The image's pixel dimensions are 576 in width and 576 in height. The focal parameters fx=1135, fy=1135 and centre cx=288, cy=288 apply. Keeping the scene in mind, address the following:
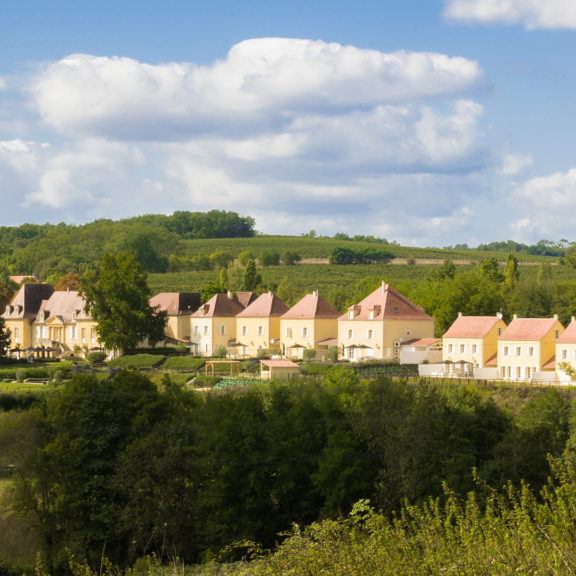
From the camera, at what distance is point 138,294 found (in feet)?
240

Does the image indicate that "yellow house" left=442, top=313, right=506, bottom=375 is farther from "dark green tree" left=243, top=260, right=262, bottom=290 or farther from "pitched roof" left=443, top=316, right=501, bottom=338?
"dark green tree" left=243, top=260, right=262, bottom=290

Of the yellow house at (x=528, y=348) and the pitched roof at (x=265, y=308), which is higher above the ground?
the pitched roof at (x=265, y=308)

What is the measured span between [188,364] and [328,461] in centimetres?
3616

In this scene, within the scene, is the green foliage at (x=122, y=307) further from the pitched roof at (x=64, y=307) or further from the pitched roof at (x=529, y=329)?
the pitched roof at (x=529, y=329)

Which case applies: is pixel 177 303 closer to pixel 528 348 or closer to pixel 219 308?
pixel 219 308

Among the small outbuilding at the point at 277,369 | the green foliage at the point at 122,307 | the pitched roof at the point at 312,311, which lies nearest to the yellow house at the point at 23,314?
the green foliage at the point at 122,307

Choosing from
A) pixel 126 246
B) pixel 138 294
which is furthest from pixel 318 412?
pixel 126 246

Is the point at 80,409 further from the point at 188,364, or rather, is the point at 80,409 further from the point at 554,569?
the point at 188,364

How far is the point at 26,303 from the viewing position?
86.1 metres

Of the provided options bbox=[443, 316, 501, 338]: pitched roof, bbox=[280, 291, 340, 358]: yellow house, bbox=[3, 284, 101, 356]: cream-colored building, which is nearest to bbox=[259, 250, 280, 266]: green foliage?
bbox=[3, 284, 101, 356]: cream-colored building

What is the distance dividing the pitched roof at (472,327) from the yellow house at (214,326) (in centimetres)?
1719

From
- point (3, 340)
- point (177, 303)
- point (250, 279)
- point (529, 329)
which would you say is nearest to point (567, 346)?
point (529, 329)

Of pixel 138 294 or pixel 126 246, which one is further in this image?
pixel 126 246

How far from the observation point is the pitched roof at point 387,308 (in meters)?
69.9
